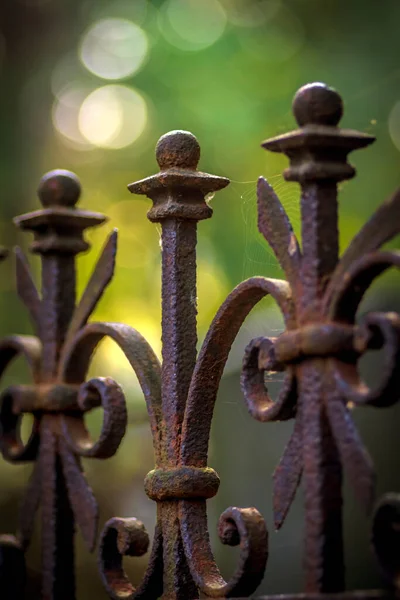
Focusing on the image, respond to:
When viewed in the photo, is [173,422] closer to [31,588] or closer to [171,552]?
[171,552]

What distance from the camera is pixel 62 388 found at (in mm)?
1874

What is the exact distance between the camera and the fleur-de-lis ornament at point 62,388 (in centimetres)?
170

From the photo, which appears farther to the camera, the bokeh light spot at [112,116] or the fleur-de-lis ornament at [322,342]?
the bokeh light spot at [112,116]

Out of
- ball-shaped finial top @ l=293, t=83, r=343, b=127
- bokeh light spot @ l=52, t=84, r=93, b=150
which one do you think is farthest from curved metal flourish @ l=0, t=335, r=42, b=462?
bokeh light spot @ l=52, t=84, r=93, b=150

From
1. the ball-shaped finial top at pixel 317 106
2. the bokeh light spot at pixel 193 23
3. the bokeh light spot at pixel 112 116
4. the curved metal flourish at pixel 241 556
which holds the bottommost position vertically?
the curved metal flourish at pixel 241 556

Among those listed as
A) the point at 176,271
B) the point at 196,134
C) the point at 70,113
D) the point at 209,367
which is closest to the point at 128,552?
the point at 209,367

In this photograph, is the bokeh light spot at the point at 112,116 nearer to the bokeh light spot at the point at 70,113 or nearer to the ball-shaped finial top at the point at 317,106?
the bokeh light spot at the point at 70,113

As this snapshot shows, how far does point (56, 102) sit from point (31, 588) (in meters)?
2.25

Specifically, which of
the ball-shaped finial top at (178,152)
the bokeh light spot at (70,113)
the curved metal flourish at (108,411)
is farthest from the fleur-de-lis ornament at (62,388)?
the bokeh light spot at (70,113)

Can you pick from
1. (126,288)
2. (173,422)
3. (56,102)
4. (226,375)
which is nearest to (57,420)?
(173,422)

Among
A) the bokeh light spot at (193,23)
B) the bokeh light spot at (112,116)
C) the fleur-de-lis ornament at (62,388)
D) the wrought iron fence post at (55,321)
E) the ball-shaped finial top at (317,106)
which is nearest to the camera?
the ball-shaped finial top at (317,106)

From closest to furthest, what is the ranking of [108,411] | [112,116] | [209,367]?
[209,367]
[108,411]
[112,116]

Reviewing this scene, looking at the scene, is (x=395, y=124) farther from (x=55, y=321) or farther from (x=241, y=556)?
(x=241, y=556)

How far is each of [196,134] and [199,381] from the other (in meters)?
2.67
